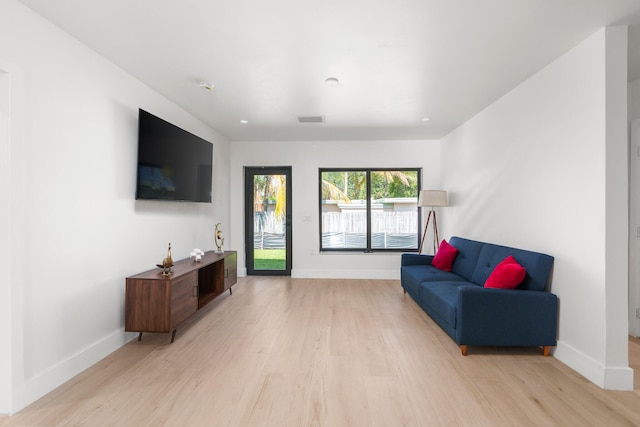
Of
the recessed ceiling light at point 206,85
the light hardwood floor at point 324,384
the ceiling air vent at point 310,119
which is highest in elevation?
the ceiling air vent at point 310,119

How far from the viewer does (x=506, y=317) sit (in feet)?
9.18

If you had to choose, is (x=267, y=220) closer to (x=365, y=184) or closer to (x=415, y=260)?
(x=365, y=184)

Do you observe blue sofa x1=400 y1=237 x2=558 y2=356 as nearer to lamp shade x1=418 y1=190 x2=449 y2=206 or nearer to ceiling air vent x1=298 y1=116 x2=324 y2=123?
lamp shade x1=418 y1=190 x2=449 y2=206

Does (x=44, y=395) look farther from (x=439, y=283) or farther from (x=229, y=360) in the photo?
(x=439, y=283)

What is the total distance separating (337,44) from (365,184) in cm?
378

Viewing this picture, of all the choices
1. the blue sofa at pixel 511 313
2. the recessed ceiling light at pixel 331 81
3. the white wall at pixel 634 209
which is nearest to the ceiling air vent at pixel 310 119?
the recessed ceiling light at pixel 331 81

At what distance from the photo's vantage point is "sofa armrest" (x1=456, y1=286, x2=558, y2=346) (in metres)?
2.78

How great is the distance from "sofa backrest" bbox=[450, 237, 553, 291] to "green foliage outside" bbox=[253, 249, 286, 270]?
10.1ft

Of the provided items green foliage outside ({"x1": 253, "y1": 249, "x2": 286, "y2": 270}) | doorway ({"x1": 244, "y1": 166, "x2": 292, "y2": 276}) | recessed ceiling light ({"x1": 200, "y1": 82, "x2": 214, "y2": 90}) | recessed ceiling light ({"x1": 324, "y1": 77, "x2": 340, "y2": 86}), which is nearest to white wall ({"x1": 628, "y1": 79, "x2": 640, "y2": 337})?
recessed ceiling light ({"x1": 324, "y1": 77, "x2": 340, "y2": 86})

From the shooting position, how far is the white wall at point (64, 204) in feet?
6.77

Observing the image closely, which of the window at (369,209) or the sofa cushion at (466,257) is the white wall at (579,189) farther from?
the window at (369,209)

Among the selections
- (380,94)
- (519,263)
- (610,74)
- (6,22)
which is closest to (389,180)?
(380,94)

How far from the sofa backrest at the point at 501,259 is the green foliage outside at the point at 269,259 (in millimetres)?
3081

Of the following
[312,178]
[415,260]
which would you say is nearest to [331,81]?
[312,178]
